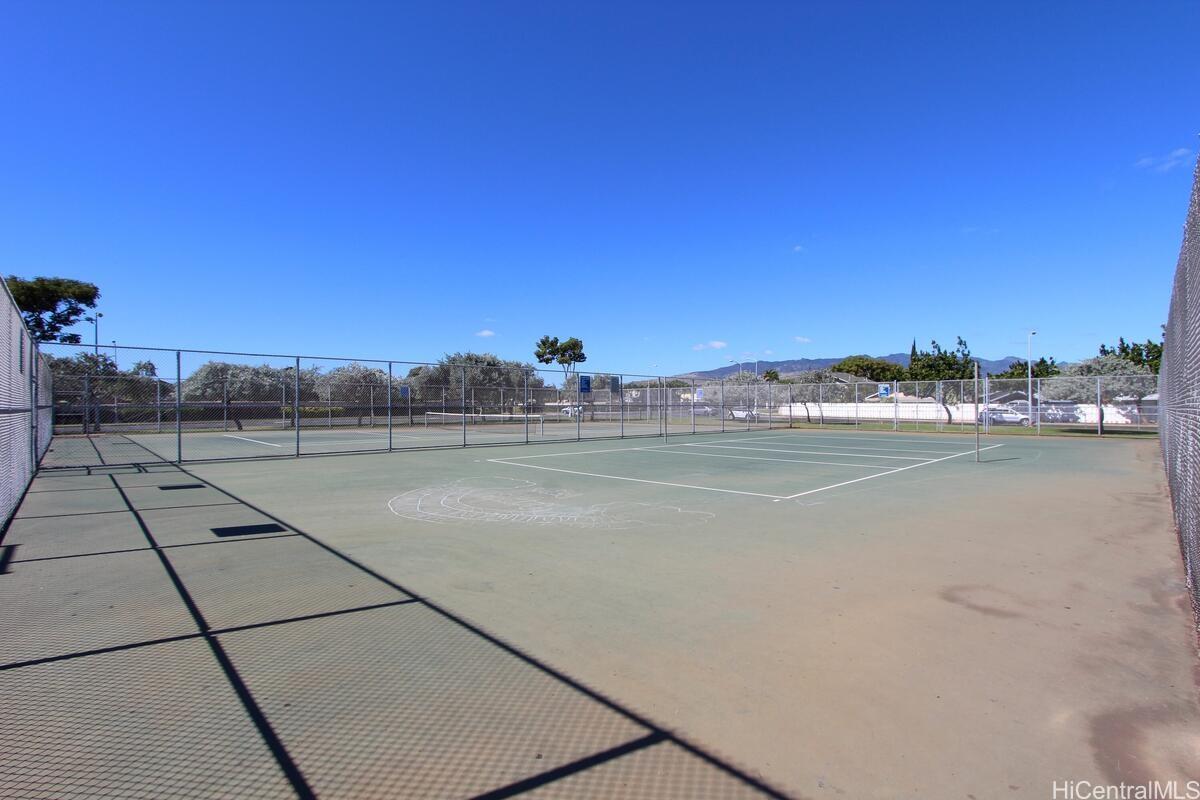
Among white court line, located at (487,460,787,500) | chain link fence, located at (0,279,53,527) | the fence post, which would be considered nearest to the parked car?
white court line, located at (487,460,787,500)

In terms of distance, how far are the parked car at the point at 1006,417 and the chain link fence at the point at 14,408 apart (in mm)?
40767

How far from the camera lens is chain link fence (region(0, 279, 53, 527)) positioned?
7.54m

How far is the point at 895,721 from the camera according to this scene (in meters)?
3.06

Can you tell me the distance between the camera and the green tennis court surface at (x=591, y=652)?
8.79 ft

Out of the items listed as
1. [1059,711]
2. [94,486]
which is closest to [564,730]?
[1059,711]

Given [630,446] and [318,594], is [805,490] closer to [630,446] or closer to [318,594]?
[318,594]

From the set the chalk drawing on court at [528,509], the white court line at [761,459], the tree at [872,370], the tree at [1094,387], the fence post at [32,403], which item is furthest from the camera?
the tree at [872,370]

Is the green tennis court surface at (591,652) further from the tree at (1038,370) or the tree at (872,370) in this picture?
the tree at (872,370)

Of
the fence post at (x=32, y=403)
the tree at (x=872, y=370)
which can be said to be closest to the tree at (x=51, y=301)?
the fence post at (x=32, y=403)

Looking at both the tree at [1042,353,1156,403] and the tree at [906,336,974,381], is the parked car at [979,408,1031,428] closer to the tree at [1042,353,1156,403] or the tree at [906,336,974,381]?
the tree at [1042,353,1156,403]

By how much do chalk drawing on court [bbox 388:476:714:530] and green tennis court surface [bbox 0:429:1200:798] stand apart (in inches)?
4.1

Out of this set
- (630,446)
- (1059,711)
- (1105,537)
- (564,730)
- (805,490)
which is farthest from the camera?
(630,446)

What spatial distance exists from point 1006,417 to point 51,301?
200ft

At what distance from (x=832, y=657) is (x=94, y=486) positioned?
552 inches
